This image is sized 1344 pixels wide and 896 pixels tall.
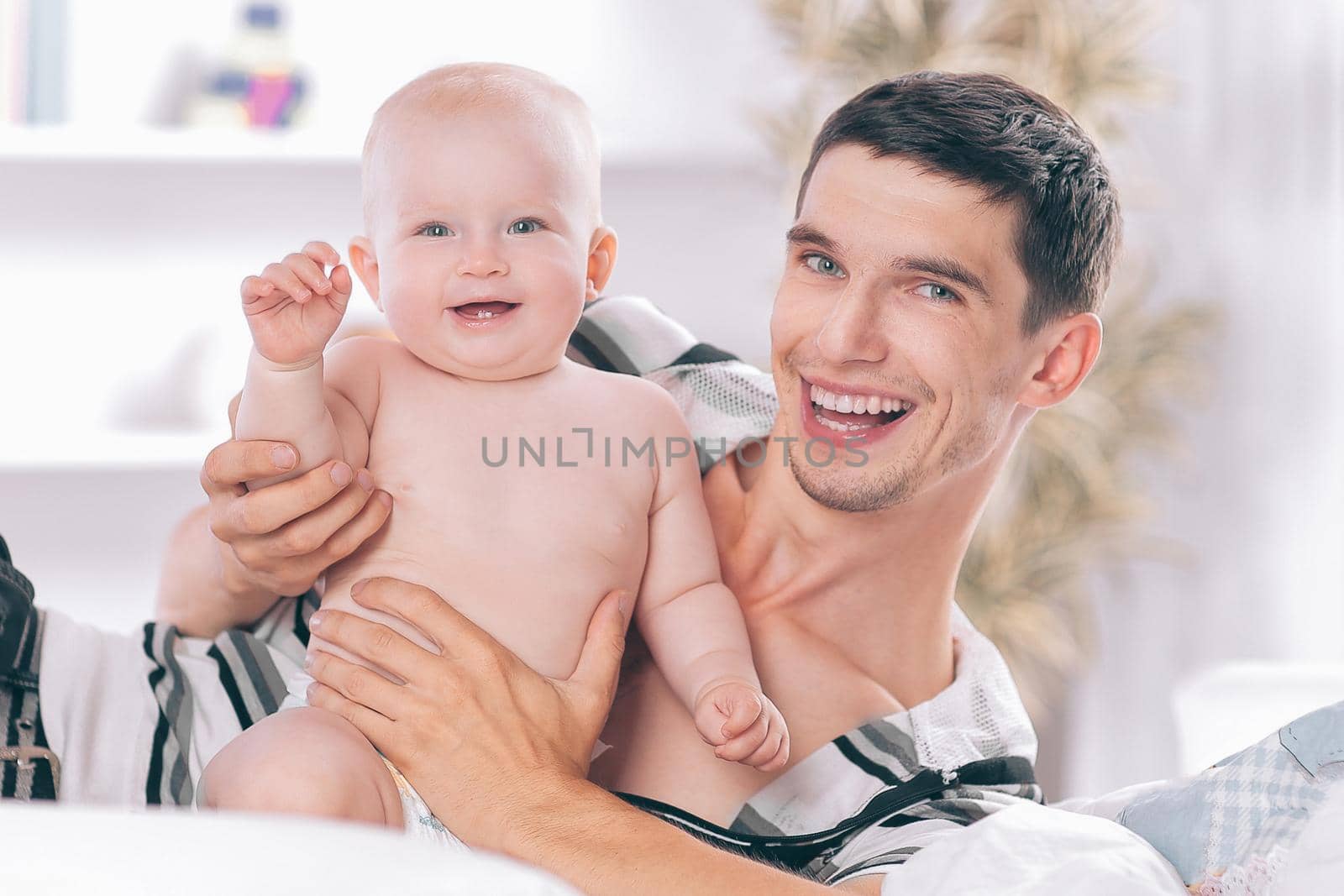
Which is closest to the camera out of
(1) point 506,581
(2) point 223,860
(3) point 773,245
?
(2) point 223,860

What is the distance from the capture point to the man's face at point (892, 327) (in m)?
1.36

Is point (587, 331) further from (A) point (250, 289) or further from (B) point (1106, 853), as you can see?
(B) point (1106, 853)

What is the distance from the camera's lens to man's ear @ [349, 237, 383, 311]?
1.23 meters

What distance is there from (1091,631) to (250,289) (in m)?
2.38

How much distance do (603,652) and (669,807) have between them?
0.72 feet

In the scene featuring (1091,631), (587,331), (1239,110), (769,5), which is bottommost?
(1091,631)

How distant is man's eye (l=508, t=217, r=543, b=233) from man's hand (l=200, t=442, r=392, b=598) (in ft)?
0.86

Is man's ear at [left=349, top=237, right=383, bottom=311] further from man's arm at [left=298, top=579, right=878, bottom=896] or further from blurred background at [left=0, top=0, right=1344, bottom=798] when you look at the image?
blurred background at [left=0, top=0, right=1344, bottom=798]

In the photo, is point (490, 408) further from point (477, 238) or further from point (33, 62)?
point (33, 62)

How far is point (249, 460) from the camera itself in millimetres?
1111

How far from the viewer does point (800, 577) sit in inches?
58.6

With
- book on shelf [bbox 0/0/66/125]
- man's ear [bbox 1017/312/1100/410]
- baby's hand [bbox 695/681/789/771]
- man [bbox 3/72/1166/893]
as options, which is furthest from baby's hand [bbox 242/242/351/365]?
book on shelf [bbox 0/0/66/125]

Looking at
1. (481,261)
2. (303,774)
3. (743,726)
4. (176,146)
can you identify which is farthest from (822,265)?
(176,146)

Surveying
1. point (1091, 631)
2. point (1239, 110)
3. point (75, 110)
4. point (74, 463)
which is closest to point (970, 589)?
point (1091, 631)
